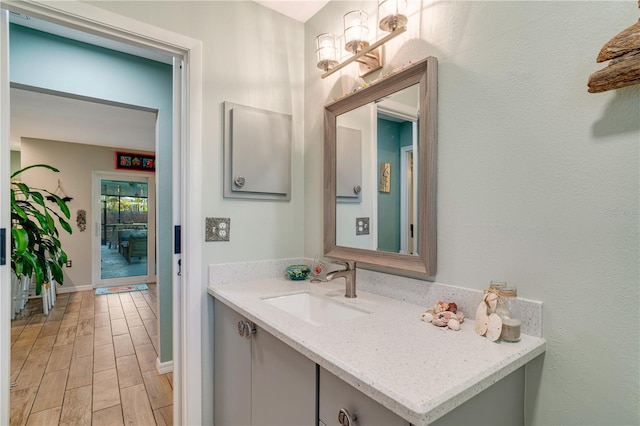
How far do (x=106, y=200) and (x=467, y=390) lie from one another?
6.15 m

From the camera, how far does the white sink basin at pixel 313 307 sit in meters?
1.38

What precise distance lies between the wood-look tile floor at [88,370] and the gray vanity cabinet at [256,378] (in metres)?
0.73

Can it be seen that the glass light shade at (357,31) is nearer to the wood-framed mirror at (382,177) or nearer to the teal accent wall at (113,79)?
the wood-framed mirror at (382,177)

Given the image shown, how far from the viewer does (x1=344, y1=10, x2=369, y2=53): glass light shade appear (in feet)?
4.71

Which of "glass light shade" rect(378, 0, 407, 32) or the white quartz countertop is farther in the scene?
"glass light shade" rect(378, 0, 407, 32)

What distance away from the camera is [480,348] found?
858mm

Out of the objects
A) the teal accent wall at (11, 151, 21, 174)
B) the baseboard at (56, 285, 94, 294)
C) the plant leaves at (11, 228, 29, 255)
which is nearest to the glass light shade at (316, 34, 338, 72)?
the plant leaves at (11, 228, 29, 255)

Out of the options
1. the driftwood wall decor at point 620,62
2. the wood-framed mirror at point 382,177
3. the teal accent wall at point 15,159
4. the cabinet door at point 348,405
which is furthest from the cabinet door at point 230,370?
the teal accent wall at point 15,159

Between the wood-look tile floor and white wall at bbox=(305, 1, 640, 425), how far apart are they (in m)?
1.98

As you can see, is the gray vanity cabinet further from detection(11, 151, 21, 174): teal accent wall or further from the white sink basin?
detection(11, 151, 21, 174): teal accent wall

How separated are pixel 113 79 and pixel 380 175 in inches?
80.3

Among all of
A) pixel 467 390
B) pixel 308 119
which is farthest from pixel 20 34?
pixel 467 390

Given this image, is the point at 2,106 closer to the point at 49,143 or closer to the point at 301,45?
the point at 301,45

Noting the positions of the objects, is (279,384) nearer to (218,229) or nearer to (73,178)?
(218,229)
